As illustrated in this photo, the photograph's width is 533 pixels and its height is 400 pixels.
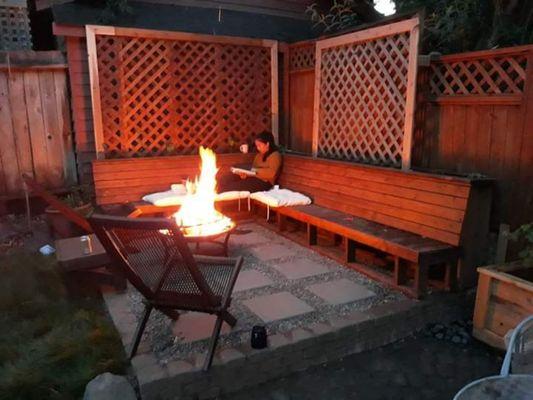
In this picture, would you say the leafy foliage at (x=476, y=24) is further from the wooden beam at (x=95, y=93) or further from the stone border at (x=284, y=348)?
the wooden beam at (x=95, y=93)

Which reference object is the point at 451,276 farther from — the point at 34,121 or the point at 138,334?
the point at 34,121

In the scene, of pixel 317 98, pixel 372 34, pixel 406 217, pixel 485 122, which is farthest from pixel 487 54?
pixel 317 98

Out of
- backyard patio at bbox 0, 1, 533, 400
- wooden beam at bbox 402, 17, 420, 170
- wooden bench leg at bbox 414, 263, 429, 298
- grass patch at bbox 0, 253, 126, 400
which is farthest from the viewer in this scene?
wooden beam at bbox 402, 17, 420, 170

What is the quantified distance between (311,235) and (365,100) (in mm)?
1595

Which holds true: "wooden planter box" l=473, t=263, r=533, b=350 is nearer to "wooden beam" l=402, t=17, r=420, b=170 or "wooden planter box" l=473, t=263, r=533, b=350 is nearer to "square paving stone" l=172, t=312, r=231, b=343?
"wooden beam" l=402, t=17, r=420, b=170

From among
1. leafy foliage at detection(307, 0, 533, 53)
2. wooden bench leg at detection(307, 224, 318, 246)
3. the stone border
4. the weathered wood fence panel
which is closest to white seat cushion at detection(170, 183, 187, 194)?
wooden bench leg at detection(307, 224, 318, 246)

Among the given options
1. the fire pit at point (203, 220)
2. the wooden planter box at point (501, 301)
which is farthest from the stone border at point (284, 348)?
the fire pit at point (203, 220)

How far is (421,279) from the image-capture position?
10.9 ft

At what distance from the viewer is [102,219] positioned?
2270 mm

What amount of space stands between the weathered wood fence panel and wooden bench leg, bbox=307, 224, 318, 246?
1.26m

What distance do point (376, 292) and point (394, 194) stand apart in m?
0.95

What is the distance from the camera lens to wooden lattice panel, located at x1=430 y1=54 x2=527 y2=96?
3504mm

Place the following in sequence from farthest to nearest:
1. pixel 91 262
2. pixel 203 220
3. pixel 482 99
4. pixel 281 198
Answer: pixel 281 198 → pixel 203 220 → pixel 482 99 → pixel 91 262

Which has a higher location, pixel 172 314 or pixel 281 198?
pixel 281 198
